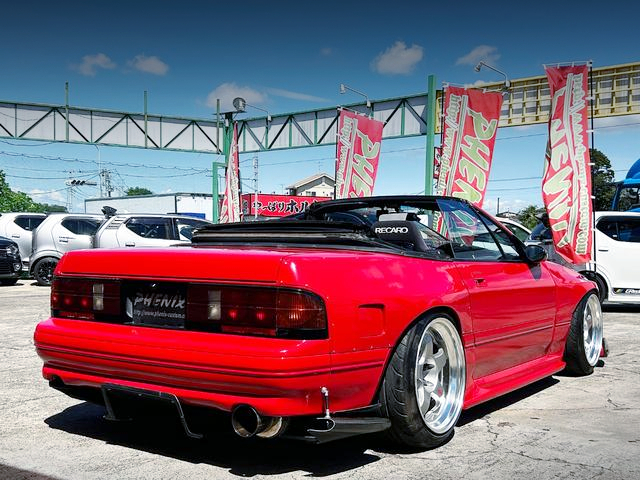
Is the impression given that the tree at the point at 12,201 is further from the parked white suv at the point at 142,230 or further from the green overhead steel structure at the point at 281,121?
the parked white suv at the point at 142,230

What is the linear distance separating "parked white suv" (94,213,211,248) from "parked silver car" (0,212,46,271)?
3.86 meters

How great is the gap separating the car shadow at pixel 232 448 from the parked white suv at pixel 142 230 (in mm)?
9584

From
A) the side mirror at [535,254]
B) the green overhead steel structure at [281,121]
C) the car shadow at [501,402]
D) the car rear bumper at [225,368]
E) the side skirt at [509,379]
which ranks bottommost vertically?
the car shadow at [501,402]

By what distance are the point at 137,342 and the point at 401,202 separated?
2.26m

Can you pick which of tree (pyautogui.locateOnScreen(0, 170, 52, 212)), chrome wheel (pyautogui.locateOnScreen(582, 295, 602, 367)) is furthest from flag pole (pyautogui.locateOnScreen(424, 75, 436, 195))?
tree (pyautogui.locateOnScreen(0, 170, 52, 212))

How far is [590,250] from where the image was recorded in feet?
33.8

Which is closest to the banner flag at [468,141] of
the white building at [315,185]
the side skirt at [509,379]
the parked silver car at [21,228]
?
the side skirt at [509,379]

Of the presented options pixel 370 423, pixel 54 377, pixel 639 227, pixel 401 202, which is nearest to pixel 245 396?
pixel 370 423

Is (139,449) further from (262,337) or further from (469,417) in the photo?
(469,417)

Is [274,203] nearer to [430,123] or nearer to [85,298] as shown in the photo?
[430,123]

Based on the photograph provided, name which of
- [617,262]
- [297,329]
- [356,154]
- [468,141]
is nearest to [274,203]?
[356,154]

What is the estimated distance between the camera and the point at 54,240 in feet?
49.1

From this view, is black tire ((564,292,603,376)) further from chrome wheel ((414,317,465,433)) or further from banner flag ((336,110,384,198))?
banner flag ((336,110,384,198))

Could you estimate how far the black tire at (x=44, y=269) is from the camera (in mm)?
15031
